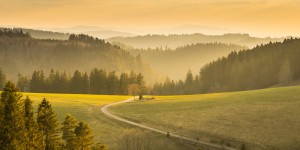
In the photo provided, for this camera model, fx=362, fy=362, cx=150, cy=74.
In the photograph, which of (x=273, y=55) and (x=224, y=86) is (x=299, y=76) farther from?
(x=224, y=86)

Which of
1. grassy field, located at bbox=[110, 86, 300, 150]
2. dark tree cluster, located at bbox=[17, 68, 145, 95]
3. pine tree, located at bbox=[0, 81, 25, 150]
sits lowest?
grassy field, located at bbox=[110, 86, 300, 150]

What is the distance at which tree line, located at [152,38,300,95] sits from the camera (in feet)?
553

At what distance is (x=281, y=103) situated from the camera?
225ft

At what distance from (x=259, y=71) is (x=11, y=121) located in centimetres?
16416

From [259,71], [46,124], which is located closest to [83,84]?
[259,71]

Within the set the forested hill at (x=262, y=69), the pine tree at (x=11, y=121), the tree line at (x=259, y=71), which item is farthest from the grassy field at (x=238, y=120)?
the forested hill at (x=262, y=69)

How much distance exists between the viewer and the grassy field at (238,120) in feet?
170

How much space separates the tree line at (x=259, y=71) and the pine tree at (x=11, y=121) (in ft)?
477

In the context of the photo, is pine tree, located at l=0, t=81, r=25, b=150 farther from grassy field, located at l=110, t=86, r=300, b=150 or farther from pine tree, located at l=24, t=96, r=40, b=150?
grassy field, located at l=110, t=86, r=300, b=150

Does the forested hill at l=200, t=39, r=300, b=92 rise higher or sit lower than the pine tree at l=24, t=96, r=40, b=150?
higher

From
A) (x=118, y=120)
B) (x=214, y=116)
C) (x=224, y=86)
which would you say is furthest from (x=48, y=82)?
(x=214, y=116)

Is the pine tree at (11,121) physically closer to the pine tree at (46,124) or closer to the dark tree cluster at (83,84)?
the pine tree at (46,124)

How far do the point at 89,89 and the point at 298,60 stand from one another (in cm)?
9859

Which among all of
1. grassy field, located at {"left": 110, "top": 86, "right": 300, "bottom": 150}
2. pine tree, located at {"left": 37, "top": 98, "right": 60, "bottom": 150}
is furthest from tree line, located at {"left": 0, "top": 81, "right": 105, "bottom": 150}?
grassy field, located at {"left": 110, "top": 86, "right": 300, "bottom": 150}
